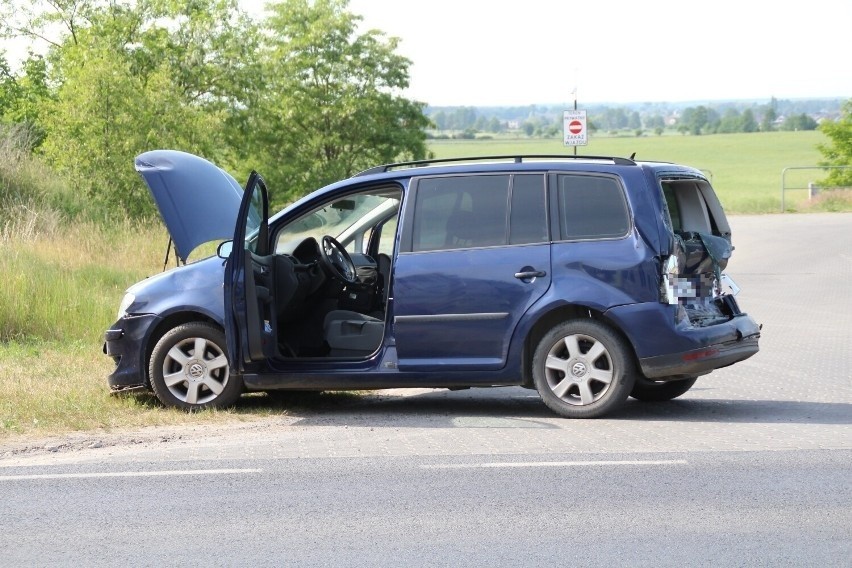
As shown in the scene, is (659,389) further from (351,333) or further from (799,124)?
(799,124)

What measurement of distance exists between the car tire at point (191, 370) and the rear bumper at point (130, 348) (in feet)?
0.46

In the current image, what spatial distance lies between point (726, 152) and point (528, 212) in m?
120

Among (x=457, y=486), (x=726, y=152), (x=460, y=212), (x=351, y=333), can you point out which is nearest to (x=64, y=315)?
(x=351, y=333)

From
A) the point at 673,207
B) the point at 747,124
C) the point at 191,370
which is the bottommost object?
the point at 747,124

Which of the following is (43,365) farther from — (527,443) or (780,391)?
(780,391)

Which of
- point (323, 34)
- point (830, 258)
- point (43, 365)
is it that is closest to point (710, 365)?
point (43, 365)

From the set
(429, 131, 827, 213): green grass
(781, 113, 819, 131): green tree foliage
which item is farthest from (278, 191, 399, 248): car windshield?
(781, 113, 819, 131): green tree foliage

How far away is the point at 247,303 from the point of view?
893 cm

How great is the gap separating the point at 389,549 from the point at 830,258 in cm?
2174

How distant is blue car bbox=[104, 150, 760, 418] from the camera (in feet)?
28.9

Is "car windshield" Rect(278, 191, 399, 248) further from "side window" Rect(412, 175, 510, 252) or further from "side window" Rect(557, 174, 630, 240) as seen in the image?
"side window" Rect(557, 174, 630, 240)

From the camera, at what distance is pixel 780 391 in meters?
10.4

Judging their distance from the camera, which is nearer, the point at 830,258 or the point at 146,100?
the point at 830,258

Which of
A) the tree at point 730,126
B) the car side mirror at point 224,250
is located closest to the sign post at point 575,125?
the car side mirror at point 224,250
